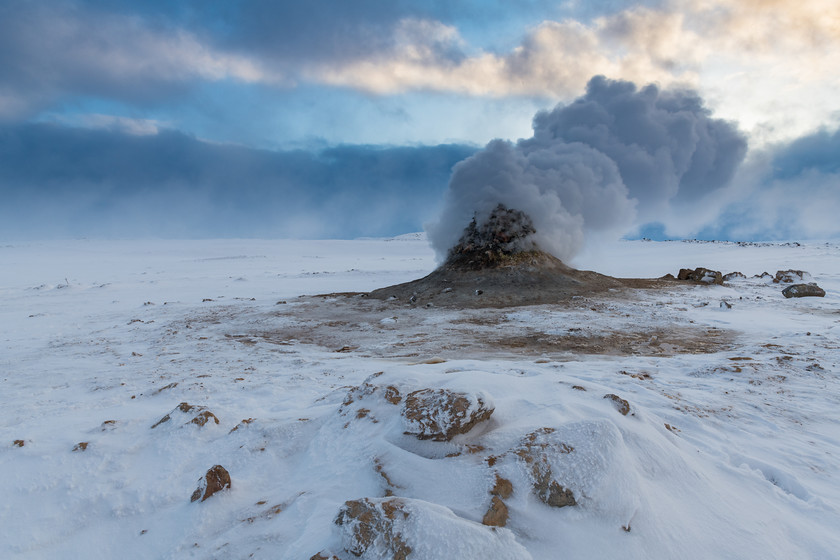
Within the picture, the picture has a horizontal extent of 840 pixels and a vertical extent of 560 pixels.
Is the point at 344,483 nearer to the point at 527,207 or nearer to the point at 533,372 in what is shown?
the point at 533,372

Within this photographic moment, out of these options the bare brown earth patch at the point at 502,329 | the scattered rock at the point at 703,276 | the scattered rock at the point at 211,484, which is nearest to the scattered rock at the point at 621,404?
the scattered rock at the point at 211,484

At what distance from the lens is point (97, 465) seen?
346 cm

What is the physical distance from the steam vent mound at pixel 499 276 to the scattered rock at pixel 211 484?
9.97m

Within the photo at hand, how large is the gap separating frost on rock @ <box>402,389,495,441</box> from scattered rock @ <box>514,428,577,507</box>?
15.5 inches

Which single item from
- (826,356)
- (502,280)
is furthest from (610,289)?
(826,356)

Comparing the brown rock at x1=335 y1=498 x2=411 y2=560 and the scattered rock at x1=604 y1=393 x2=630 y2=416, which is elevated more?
the scattered rock at x1=604 y1=393 x2=630 y2=416

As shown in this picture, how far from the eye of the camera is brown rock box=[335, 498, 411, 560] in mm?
1994

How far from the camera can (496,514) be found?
7.41 feet

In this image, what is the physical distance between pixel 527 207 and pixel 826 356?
11823mm

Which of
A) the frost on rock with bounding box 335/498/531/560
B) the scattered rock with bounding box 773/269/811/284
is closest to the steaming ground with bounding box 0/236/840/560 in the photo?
the frost on rock with bounding box 335/498/531/560

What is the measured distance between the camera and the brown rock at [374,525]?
1.99m

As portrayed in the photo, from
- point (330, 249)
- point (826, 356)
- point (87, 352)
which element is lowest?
point (87, 352)

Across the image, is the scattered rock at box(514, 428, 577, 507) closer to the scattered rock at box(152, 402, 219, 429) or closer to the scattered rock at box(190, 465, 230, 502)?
the scattered rock at box(190, 465, 230, 502)

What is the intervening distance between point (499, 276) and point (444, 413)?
39.8 feet
